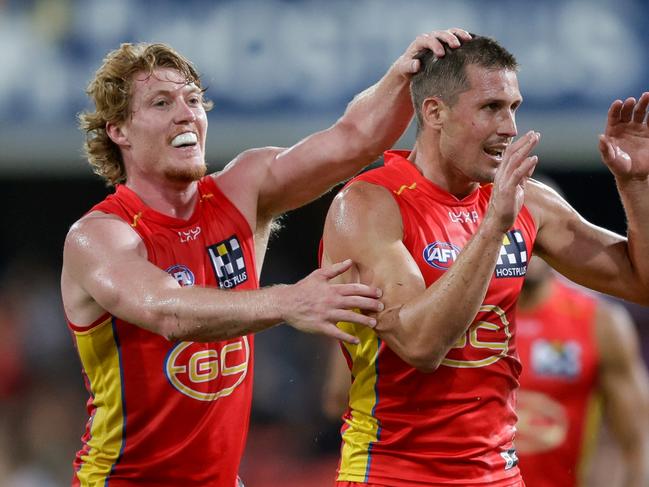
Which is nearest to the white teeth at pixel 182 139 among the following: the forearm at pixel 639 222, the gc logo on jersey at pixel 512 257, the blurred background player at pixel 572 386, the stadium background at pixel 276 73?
the gc logo on jersey at pixel 512 257

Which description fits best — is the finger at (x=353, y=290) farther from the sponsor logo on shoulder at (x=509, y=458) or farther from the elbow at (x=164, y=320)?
the sponsor logo on shoulder at (x=509, y=458)

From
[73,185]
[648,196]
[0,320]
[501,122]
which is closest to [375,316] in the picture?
[501,122]

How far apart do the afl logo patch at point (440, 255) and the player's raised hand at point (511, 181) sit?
1.20ft

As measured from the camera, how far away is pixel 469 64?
4.43 metres

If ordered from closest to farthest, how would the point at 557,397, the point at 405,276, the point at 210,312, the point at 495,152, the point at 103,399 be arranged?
the point at 210,312 < the point at 405,276 < the point at 495,152 < the point at 103,399 < the point at 557,397

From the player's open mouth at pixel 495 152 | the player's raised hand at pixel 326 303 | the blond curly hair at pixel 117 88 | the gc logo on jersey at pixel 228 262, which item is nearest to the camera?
the player's raised hand at pixel 326 303

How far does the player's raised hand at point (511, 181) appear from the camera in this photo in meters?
3.98

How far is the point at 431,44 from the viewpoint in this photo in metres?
4.55

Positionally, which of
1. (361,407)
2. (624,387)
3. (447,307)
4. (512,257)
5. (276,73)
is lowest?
(624,387)

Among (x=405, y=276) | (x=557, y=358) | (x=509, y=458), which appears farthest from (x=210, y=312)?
(x=557, y=358)

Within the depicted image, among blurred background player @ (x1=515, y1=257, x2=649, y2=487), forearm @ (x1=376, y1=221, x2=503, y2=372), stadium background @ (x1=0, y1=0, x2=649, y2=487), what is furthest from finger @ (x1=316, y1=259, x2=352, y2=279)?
stadium background @ (x1=0, y1=0, x2=649, y2=487)

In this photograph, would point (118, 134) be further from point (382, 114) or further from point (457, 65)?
point (457, 65)

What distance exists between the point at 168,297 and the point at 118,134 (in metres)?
1.36

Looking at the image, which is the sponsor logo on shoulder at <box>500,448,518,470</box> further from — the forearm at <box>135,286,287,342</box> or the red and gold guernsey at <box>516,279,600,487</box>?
the red and gold guernsey at <box>516,279,600,487</box>
